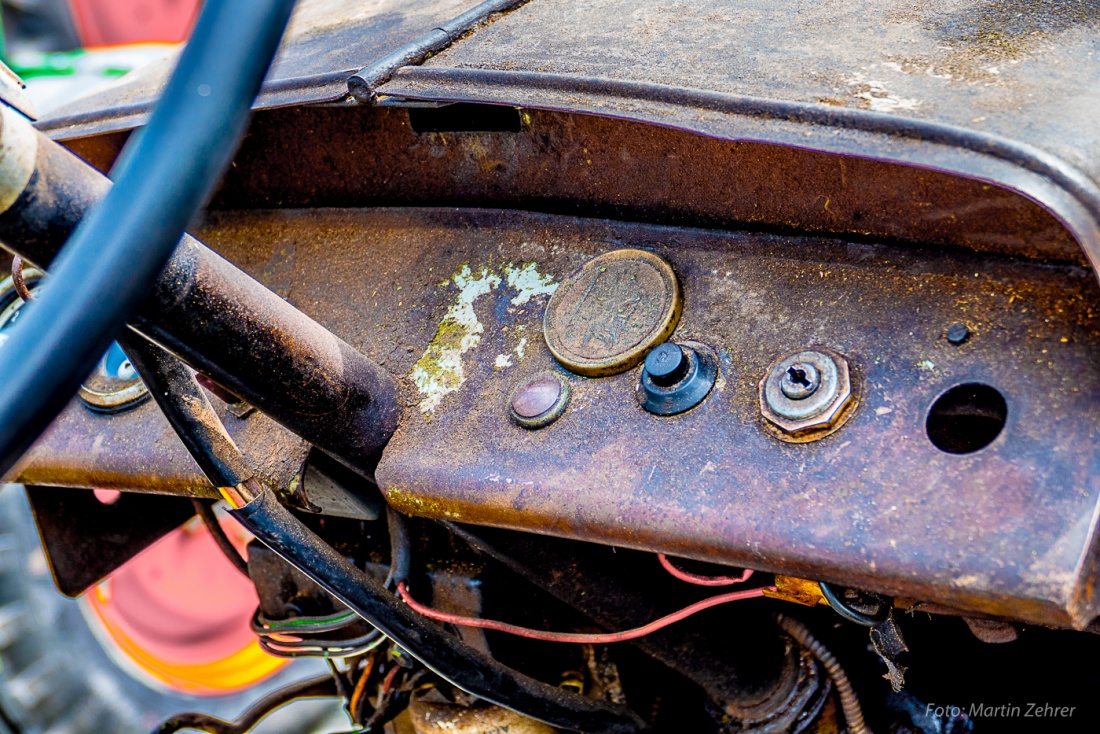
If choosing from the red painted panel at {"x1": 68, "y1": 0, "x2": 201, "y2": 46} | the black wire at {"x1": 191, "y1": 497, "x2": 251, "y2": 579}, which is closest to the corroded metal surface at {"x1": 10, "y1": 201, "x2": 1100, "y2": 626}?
the black wire at {"x1": 191, "y1": 497, "x2": 251, "y2": 579}

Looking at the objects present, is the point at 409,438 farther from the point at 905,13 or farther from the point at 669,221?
the point at 905,13

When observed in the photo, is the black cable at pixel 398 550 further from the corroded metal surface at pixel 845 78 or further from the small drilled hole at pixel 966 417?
the small drilled hole at pixel 966 417

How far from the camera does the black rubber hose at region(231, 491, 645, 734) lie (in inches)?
42.3

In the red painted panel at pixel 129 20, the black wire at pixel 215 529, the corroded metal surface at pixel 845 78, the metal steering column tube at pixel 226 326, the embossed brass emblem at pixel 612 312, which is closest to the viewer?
the metal steering column tube at pixel 226 326

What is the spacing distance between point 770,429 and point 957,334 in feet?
0.60

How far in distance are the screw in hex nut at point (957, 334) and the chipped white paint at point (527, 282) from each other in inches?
16.6

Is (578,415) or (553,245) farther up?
(553,245)

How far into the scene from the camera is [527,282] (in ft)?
3.87

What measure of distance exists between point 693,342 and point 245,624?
3154mm

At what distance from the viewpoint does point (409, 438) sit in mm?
1123

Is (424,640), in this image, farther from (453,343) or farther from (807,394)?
(807,394)

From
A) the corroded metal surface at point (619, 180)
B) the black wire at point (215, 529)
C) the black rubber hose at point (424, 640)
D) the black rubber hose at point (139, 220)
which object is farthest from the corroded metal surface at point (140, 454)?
the black rubber hose at point (139, 220)

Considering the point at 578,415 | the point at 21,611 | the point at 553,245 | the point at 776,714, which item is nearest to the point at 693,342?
the point at 578,415

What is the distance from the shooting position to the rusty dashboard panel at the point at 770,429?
0.81 metres
